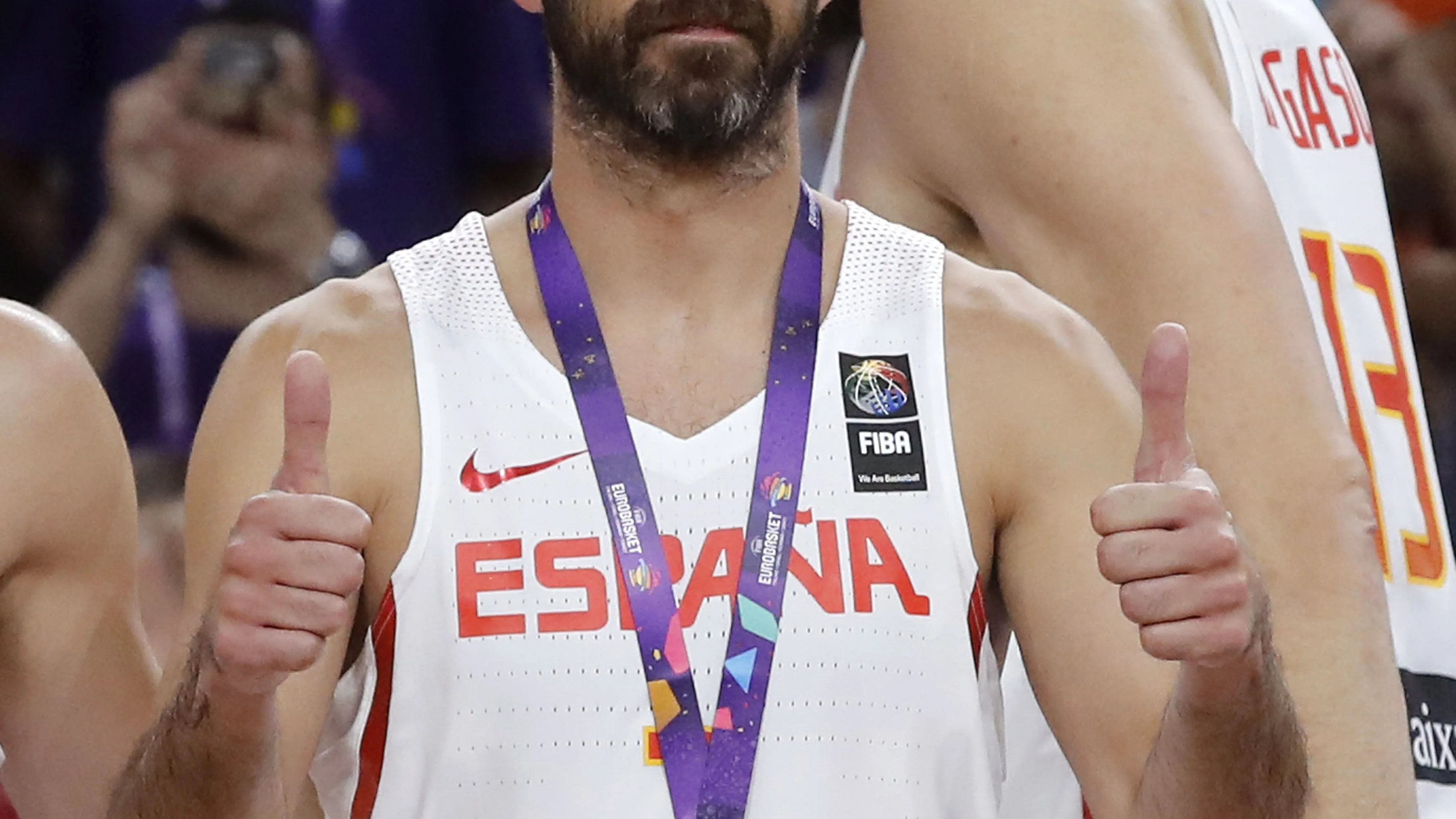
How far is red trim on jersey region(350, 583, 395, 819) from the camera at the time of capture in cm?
239

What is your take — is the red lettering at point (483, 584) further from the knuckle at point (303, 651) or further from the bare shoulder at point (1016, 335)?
the bare shoulder at point (1016, 335)

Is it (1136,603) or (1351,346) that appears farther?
(1351,346)

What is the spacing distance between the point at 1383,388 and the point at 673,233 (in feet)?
3.23

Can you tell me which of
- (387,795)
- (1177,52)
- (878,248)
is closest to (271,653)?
(387,795)

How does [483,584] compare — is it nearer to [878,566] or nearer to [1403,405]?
[878,566]

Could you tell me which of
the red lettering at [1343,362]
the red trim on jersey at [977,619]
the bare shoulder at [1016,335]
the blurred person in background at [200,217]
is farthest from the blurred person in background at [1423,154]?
the red trim on jersey at [977,619]

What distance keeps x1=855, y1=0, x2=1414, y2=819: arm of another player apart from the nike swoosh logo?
68cm

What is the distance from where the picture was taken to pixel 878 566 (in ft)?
7.87

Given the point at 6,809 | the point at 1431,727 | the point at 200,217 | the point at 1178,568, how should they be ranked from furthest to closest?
1. the point at 200,217
2. the point at 6,809
3. the point at 1431,727
4. the point at 1178,568

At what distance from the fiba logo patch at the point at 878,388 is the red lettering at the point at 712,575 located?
0.66 ft

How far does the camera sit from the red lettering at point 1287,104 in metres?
2.96

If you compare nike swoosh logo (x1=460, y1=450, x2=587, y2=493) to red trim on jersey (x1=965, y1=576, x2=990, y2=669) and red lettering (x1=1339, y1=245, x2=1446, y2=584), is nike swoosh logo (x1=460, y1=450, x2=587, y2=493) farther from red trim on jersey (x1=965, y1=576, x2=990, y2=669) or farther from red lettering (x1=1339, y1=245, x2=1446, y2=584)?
red lettering (x1=1339, y1=245, x2=1446, y2=584)

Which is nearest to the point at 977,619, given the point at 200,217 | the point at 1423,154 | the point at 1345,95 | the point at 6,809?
the point at 1345,95

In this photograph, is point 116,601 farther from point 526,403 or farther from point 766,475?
point 766,475
